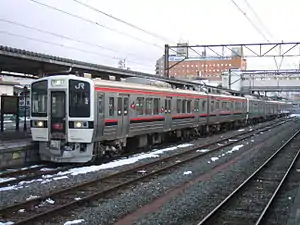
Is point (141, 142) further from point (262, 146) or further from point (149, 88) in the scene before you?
point (262, 146)

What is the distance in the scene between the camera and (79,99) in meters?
13.1

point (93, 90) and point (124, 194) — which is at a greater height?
point (93, 90)

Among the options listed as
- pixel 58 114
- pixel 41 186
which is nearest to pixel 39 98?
pixel 58 114

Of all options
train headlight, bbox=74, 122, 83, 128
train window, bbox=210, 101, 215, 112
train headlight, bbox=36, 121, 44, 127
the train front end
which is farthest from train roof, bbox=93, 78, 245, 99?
train window, bbox=210, 101, 215, 112

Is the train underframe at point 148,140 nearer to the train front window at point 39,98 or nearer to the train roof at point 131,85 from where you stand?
the train roof at point 131,85

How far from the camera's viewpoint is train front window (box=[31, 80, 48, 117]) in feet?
44.8

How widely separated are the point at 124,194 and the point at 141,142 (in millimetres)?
8224

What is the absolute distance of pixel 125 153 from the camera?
663 inches

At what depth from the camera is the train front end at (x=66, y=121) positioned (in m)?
13.0

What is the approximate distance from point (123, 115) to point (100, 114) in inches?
65.4

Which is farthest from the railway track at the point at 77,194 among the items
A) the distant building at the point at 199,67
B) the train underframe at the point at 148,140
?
the distant building at the point at 199,67

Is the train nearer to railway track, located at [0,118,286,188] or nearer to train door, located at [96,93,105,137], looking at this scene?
train door, located at [96,93,105,137]

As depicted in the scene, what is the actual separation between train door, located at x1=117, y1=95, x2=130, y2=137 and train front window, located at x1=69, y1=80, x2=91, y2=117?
1.71m

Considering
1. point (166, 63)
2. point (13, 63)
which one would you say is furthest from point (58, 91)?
point (166, 63)
